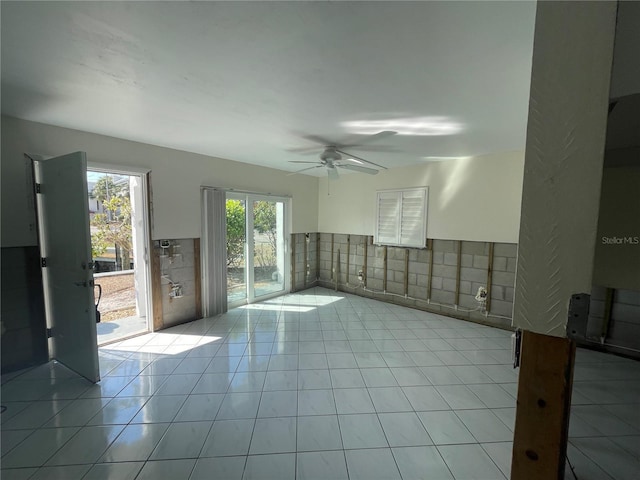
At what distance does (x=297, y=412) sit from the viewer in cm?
208

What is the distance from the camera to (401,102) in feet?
7.01

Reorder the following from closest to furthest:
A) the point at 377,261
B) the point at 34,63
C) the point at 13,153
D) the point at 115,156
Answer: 1. the point at 34,63
2. the point at 13,153
3. the point at 115,156
4. the point at 377,261

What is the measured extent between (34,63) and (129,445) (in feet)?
8.39

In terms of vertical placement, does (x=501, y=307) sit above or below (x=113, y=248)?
below

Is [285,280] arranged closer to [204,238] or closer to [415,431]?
[204,238]

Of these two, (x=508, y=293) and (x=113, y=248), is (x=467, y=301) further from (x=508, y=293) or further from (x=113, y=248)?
(x=113, y=248)

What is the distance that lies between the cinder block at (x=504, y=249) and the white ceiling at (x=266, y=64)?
1.69m

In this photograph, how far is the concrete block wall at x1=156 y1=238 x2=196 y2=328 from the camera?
364 cm

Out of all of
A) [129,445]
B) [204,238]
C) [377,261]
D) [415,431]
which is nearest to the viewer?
[129,445]

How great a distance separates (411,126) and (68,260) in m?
3.58

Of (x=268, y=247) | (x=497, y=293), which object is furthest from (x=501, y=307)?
(x=268, y=247)

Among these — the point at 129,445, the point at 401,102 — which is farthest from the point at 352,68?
the point at 129,445

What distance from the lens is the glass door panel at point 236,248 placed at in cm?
447

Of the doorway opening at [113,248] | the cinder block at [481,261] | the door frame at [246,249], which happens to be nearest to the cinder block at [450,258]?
the cinder block at [481,261]
